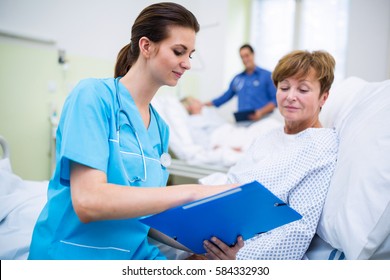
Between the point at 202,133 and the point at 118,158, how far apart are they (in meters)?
2.21

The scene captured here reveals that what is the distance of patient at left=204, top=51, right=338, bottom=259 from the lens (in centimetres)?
88

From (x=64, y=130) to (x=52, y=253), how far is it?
10.8 inches

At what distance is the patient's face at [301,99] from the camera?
43.1 inches

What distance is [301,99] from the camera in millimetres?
1096

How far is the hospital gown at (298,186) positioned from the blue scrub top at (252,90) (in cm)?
231

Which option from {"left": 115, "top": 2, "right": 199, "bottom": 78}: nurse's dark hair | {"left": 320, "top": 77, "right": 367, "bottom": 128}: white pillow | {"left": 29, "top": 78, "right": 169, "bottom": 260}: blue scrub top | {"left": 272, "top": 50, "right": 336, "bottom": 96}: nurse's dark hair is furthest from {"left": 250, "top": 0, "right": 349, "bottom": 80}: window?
{"left": 29, "top": 78, "right": 169, "bottom": 260}: blue scrub top

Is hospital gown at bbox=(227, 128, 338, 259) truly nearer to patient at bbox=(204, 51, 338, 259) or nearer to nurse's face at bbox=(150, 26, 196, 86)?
patient at bbox=(204, 51, 338, 259)

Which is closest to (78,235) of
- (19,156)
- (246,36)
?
(19,156)

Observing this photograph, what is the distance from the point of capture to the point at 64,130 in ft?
2.21

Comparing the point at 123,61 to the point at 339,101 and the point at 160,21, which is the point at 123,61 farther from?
the point at 339,101

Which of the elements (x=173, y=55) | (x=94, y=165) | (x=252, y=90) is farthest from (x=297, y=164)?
(x=252, y=90)

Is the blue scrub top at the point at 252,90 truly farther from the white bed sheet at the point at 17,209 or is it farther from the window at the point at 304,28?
the white bed sheet at the point at 17,209

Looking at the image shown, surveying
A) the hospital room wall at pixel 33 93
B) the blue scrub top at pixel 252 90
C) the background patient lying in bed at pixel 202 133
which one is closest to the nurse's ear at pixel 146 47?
the hospital room wall at pixel 33 93

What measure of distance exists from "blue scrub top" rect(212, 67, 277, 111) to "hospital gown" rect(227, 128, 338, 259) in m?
2.31
